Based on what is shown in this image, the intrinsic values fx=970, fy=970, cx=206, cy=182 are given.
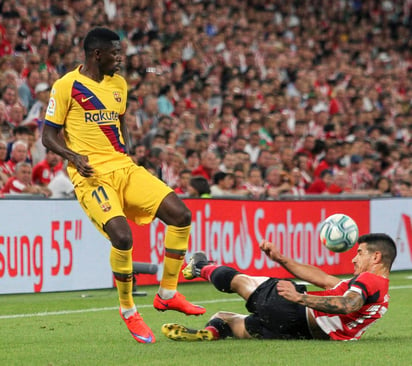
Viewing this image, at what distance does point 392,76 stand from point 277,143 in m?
9.43

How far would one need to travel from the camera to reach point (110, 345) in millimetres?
7871

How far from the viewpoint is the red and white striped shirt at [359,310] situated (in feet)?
24.4

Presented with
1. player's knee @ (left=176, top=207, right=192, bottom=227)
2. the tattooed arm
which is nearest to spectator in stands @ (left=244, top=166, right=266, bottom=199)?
player's knee @ (left=176, top=207, right=192, bottom=227)

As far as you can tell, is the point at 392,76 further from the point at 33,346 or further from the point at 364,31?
the point at 33,346

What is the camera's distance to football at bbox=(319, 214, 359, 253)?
8.16 m

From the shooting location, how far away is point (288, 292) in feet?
23.6

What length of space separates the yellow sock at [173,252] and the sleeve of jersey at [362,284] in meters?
1.55

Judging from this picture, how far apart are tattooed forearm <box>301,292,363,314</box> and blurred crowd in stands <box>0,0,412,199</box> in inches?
272

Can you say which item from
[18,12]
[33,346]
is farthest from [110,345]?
[18,12]

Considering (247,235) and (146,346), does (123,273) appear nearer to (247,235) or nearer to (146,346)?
(146,346)

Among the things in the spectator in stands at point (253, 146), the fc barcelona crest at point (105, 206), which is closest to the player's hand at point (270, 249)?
the fc barcelona crest at point (105, 206)

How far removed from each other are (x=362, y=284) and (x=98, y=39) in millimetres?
2988

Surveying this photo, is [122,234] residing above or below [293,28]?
below

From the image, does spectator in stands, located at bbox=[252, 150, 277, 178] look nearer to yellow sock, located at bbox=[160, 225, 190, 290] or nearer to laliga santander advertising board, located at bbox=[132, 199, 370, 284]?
laliga santander advertising board, located at bbox=[132, 199, 370, 284]
